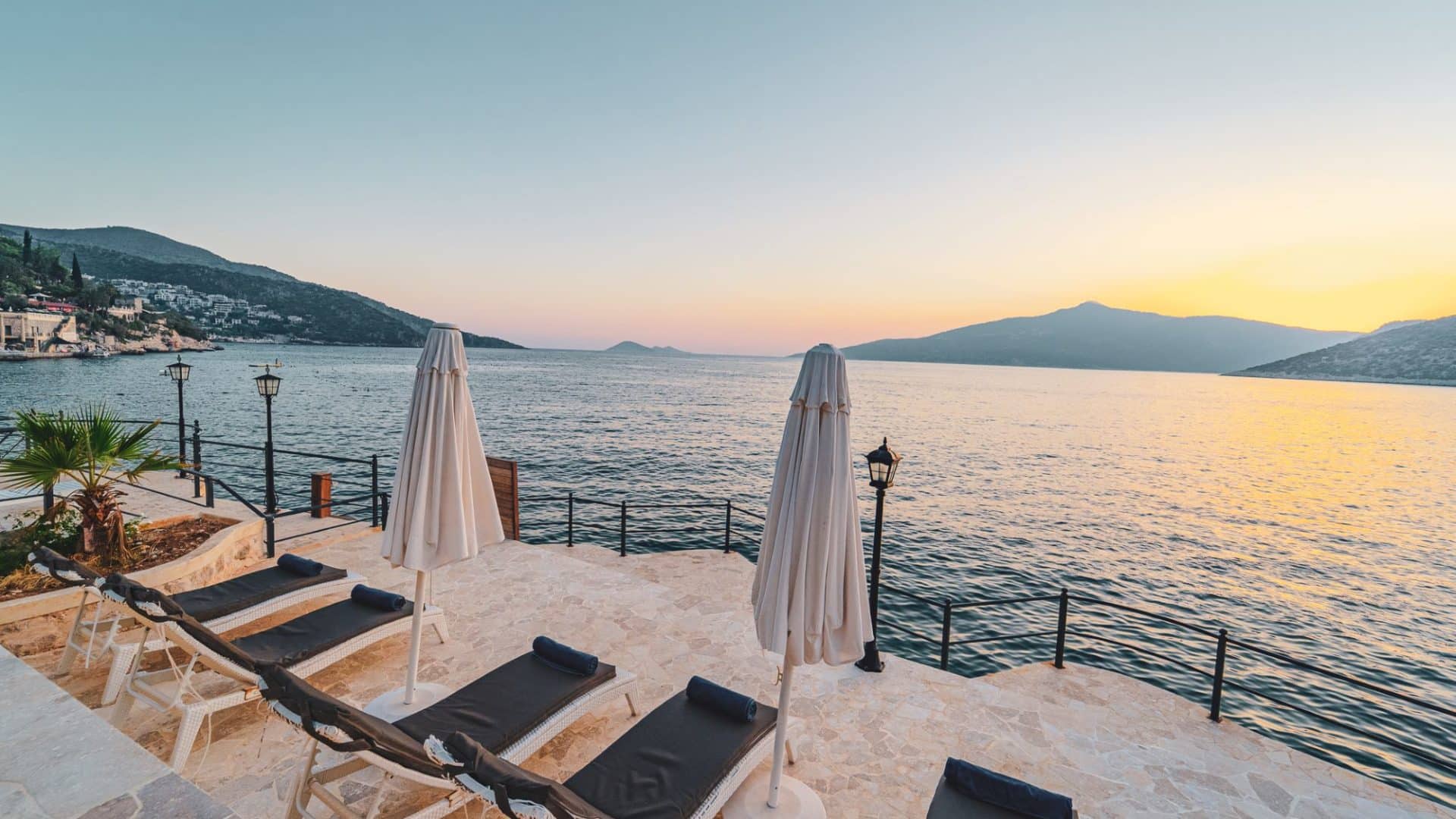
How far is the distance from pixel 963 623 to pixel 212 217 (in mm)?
48659

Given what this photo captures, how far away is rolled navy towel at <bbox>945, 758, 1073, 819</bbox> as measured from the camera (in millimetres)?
3363

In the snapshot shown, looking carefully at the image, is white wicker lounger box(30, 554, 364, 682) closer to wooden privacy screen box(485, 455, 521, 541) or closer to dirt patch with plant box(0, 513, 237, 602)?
dirt patch with plant box(0, 513, 237, 602)

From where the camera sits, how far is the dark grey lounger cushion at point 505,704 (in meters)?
4.02

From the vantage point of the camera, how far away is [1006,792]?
3.47 m

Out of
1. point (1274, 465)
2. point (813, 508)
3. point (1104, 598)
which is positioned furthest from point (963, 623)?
point (1274, 465)

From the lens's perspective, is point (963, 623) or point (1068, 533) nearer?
point (963, 623)

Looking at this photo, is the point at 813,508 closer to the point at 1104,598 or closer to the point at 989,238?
the point at 1104,598

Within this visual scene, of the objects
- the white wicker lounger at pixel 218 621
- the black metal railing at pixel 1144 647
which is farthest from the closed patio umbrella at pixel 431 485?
the black metal railing at pixel 1144 647

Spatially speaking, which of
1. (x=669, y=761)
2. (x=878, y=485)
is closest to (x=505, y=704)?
(x=669, y=761)

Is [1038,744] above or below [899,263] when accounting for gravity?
below

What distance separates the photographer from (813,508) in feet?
12.0

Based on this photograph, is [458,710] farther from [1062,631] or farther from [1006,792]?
[1062,631]

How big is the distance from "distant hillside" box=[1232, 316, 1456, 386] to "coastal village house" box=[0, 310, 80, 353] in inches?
10957

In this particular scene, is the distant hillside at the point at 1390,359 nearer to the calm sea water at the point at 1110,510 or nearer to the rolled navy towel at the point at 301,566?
the calm sea water at the point at 1110,510
